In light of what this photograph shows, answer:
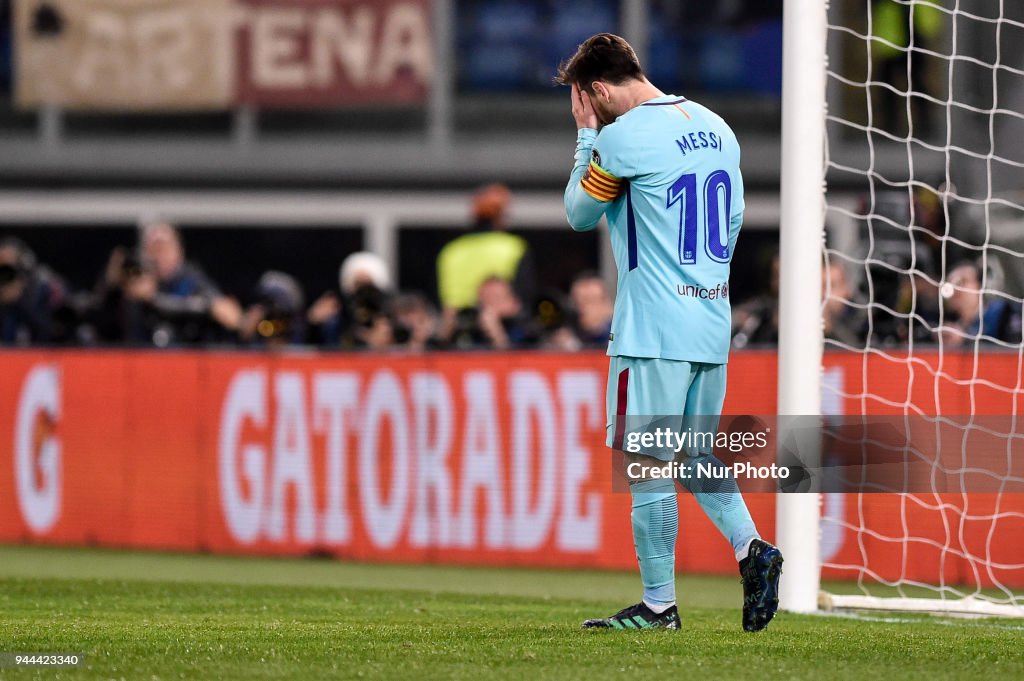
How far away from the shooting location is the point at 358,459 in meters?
10.7

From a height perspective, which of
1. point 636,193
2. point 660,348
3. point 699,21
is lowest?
point 660,348

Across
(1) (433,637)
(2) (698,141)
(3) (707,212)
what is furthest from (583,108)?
(1) (433,637)

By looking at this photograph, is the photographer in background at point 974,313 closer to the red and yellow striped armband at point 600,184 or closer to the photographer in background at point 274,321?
the red and yellow striped armband at point 600,184

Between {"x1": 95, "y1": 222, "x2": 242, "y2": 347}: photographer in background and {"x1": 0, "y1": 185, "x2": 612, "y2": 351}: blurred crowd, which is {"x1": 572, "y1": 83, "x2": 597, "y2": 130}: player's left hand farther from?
{"x1": 95, "y1": 222, "x2": 242, "y2": 347}: photographer in background

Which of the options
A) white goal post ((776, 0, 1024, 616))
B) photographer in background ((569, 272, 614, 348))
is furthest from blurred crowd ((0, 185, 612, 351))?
white goal post ((776, 0, 1024, 616))

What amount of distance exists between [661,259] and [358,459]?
517 centimetres

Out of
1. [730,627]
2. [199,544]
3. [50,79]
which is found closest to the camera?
[730,627]

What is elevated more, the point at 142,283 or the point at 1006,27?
the point at 1006,27

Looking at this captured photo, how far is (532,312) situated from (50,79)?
7.49m

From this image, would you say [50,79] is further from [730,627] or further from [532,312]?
[730,627]

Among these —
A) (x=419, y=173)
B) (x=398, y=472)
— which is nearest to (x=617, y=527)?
(x=398, y=472)

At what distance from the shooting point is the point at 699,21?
1716cm

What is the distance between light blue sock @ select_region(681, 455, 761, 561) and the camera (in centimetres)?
591

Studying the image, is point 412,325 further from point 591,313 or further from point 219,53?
point 219,53
